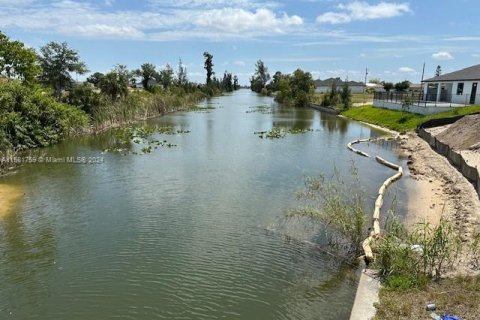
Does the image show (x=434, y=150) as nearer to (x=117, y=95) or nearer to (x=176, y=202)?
(x=176, y=202)

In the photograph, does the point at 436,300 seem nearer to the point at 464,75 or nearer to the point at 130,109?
the point at 130,109

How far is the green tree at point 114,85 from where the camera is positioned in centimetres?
4409

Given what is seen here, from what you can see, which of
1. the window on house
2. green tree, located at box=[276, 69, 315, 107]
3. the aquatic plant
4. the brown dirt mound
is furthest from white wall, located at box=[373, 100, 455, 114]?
green tree, located at box=[276, 69, 315, 107]

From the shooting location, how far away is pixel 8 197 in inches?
651

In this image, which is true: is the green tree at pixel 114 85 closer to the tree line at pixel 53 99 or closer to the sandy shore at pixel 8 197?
the tree line at pixel 53 99

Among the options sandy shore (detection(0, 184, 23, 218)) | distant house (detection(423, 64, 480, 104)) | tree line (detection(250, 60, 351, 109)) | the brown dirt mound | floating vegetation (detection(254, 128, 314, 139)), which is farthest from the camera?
tree line (detection(250, 60, 351, 109))

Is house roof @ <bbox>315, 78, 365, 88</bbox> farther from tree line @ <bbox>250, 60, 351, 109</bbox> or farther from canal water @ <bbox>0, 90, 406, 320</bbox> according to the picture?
canal water @ <bbox>0, 90, 406, 320</bbox>

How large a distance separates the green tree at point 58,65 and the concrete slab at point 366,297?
128 feet

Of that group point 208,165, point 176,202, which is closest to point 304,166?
point 208,165

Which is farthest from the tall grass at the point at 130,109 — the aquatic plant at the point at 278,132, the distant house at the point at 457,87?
the distant house at the point at 457,87

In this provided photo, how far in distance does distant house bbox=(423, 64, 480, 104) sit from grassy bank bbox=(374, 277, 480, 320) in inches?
1433

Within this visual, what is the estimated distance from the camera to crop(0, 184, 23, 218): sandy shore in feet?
49.1

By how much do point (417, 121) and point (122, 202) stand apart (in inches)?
1186

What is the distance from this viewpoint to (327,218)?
12.3 m
